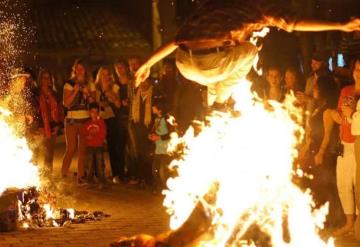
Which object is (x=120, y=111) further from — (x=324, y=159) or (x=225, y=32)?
(x=225, y=32)

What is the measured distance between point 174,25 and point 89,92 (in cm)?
1191

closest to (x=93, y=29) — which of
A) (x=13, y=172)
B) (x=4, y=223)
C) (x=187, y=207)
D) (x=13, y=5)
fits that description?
(x=13, y=5)

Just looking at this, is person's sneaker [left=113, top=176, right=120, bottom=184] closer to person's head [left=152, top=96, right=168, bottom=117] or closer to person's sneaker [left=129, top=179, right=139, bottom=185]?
person's sneaker [left=129, top=179, right=139, bottom=185]

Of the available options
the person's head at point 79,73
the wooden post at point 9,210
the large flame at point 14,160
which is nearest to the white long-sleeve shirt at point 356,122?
the wooden post at point 9,210

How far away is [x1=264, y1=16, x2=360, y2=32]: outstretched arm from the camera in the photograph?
5.62 meters

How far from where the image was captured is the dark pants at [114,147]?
44.6ft

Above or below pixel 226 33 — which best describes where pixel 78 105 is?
below

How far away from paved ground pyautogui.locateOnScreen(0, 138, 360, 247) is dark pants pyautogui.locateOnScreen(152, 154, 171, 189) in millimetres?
320

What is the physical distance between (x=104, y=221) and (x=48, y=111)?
358 centimetres

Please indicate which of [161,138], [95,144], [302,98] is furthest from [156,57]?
[95,144]

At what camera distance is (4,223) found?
32.5 ft

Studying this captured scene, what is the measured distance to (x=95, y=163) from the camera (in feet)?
44.4

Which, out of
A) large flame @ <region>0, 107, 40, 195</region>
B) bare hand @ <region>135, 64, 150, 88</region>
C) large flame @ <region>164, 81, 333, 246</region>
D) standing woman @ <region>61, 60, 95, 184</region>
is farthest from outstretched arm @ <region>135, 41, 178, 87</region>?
standing woman @ <region>61, 60, 95, 184</region>

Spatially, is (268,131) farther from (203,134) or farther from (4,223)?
(4,223)
